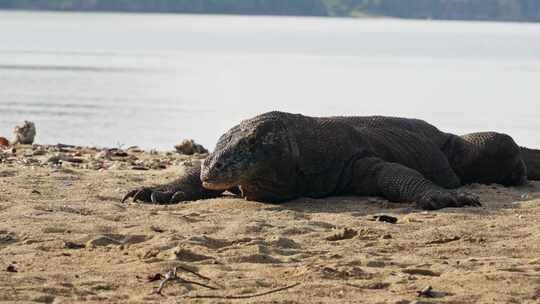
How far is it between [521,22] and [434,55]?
139 m

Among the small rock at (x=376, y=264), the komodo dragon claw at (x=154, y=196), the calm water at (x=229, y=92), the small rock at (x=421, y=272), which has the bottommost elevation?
the small rock at (x=421, y=272)

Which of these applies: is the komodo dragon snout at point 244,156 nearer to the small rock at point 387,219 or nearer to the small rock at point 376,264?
the small rock at point 387,219

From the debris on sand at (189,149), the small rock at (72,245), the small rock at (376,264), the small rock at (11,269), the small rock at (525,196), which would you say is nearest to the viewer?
the small rock at (11,269)

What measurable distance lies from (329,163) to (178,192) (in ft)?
4.02

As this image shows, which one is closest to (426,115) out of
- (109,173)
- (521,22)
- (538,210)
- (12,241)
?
(109,173)

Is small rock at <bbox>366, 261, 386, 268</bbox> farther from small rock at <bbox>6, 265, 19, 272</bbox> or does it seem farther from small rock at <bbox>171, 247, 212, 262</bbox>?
small rock at <bbox>6, 265, 19, 272</bbox>

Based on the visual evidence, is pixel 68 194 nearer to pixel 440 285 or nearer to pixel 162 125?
pixel 440 285

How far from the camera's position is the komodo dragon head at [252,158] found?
840cm

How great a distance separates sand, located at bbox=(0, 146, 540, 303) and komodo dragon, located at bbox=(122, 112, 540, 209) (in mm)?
163

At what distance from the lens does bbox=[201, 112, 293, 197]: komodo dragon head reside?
8398 mm

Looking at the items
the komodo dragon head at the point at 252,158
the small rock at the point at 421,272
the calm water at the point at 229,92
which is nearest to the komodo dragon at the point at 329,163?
the komodo dragon head at the point at 252,158

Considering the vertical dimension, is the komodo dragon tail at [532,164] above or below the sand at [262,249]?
above

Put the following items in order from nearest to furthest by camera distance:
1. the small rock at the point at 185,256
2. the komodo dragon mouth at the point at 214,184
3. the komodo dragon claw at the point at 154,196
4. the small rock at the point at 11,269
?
the small rock at the point at 11,269, the small rock at the point at 185,256, the komodo dragon mouth at the point at 214,184, the komodo dragon claw at the point at 154,196

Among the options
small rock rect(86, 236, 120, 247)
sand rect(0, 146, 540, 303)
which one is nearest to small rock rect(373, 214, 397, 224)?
sand rect(0, 146, 540, 303)
